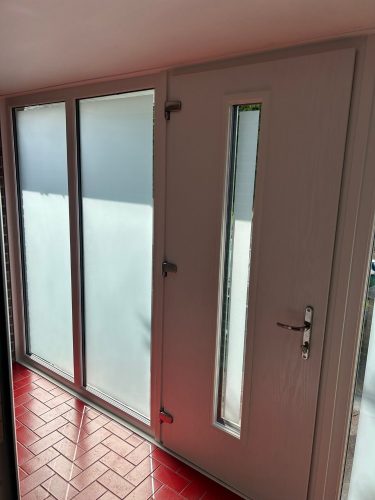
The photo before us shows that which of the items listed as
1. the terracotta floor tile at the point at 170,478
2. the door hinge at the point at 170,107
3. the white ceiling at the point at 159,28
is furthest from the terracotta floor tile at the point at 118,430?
the white ceiling at the point at 159,28

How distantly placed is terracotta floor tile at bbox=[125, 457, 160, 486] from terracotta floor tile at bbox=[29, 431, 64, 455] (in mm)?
560

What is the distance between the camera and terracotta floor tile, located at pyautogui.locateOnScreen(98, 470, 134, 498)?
2.01 metres

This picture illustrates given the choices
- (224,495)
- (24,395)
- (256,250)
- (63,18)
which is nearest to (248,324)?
(256,250)

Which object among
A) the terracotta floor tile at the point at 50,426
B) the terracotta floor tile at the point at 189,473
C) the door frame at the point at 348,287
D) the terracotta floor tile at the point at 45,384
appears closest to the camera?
the door frame at the point at 348,287

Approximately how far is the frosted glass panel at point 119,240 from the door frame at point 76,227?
0.06m

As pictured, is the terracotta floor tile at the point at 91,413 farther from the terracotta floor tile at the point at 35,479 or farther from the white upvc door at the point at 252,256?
the white upvc door at the point at 252,256

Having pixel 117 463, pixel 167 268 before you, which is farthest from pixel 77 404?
pixel 167 268

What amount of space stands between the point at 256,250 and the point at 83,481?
5.09ft

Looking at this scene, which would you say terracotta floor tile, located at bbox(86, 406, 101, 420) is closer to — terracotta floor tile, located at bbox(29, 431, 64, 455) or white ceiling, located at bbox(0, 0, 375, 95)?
terracotta floor tile, located at bbox(29, 431, 64, 455)

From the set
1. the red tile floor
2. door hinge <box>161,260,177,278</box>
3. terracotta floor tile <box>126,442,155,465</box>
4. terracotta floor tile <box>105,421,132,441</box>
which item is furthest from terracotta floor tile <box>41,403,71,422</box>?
door hinge <box>161,260,177,278</box>

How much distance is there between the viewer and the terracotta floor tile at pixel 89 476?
80.7 inches

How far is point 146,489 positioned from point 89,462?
0.39 m

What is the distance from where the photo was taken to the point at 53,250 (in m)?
2.87

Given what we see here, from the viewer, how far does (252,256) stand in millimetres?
1766
